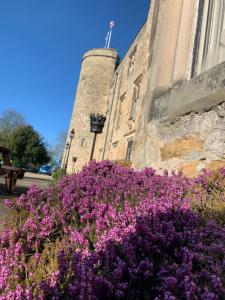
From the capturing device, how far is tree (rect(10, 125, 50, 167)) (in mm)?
46219

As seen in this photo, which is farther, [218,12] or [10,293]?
[218,12]

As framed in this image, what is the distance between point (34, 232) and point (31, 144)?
45773 mm

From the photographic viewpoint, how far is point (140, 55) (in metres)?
16.4

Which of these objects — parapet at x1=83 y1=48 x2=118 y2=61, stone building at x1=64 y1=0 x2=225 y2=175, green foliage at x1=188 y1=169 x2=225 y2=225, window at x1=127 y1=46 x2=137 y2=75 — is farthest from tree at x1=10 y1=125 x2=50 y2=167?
green foliage at x1=188 y1=169 x2=225 y2=225

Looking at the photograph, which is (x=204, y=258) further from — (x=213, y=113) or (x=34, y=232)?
(x=213, y=113)

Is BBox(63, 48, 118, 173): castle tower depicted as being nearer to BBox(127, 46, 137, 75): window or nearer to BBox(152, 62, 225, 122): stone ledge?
BBox(127, 46, 137, 75): window

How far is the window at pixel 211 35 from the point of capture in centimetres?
515

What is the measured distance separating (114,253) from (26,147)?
46.8 metres

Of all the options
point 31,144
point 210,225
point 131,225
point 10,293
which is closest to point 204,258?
point 210,225

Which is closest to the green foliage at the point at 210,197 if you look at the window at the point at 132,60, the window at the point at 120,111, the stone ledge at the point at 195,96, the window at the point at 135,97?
the stone ledge at the point at 195,96

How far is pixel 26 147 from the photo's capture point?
46.9 m

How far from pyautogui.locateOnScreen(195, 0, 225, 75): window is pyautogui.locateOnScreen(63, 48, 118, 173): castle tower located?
20064 millimetres

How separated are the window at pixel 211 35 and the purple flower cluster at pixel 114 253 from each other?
2902 millimetres

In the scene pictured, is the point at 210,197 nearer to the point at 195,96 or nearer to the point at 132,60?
the point at 195,96
